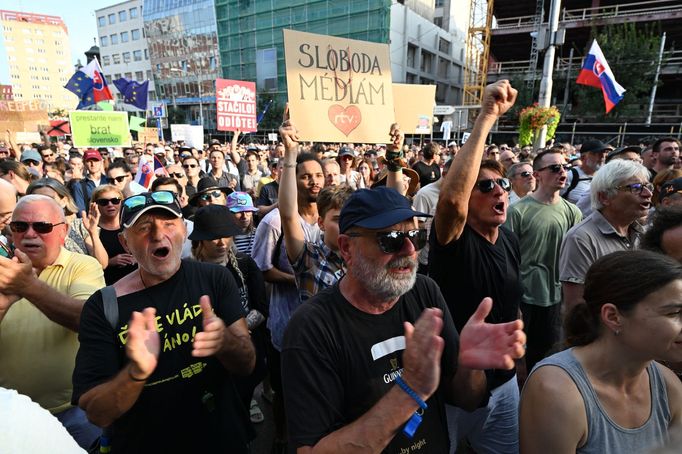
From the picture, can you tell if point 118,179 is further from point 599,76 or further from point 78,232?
point 599,76

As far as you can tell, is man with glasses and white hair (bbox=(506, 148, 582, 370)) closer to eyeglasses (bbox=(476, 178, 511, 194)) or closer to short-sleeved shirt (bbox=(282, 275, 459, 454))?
eyeglasses (bbox=(476, 178, 511, 194))

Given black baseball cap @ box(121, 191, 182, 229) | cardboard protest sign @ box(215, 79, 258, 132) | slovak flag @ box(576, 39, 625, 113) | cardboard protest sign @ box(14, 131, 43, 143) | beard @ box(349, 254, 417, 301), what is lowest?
beard @ box(349, 254, 417, 301)

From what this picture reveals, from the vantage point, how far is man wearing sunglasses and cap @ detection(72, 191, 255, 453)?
5.01 feet

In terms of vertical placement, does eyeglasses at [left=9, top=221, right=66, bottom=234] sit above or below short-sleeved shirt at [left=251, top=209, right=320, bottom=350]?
above

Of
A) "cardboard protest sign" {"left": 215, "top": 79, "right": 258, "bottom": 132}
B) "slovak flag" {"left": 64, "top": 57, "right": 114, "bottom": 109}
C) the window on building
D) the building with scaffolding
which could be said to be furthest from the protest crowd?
the window on building

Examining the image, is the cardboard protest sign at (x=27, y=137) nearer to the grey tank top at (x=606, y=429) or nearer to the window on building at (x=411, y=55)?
the grey tank top at (x=606, y=429)

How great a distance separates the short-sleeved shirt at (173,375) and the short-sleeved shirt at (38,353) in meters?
0.53

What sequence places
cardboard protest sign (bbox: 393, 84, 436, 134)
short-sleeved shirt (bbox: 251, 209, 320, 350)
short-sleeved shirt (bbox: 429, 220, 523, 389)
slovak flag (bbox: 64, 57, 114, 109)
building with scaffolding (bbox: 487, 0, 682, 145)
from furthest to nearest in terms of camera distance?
building with scaffolding (bbox: 487, 0, 682, 145)
slovak flag (bbox: 64, 57, 114, 109)
cardboard protest sign (bbox: 393, 84, 436, 134)
short-sleeved shirt (bbox: 251, 209, 320, 350)
short-sleeved shirt (bbox: 429, 220, 523, 389)

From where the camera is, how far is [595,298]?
1609mm

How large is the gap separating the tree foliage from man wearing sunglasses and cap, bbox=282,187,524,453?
89.3 feet

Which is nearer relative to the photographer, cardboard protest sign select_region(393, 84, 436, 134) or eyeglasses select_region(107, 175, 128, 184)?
cardboard protest sign select_region(393, 84, 436, 134)

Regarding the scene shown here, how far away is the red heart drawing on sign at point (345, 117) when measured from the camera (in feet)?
12.3

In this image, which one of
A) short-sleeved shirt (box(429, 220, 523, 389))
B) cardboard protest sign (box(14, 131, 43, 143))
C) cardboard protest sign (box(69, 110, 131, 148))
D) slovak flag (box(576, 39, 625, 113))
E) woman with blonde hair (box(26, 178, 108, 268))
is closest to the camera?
short-sleeved shirt (box(429, 220, 523, 389))

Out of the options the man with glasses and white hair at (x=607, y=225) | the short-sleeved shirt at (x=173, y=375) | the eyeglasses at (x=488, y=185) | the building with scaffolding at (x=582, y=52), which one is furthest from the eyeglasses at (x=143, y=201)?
the building with scaffolding at (x=582, y=52)
